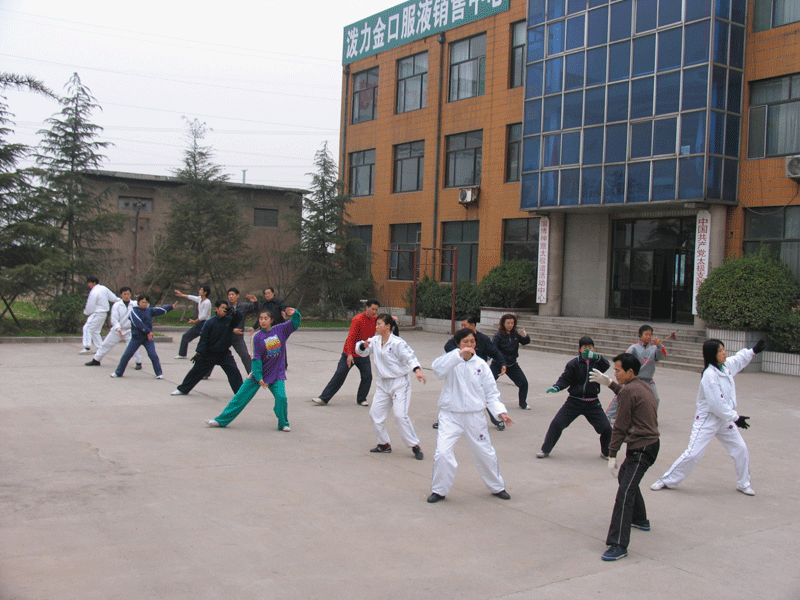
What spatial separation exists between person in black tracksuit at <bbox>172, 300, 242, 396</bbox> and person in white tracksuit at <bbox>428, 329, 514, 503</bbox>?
5.24 metres

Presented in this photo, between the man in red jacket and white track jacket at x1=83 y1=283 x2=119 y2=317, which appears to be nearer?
the man in red jacket

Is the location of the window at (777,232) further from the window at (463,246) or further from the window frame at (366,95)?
the window frame at (366,95)

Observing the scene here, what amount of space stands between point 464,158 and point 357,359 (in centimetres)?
1793

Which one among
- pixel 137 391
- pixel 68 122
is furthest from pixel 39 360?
pixel 68 122

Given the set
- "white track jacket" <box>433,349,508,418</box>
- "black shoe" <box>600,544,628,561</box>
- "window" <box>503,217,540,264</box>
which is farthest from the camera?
"window" <box>503,217,540,264</box>

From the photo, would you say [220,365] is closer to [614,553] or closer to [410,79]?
[614,553]

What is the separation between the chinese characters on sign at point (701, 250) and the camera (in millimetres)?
19375

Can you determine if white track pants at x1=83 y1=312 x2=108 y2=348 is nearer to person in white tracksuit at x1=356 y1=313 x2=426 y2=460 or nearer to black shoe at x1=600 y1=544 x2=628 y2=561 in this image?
person in white tracksuit at x1=356 y1=313 x2=426 y2=460

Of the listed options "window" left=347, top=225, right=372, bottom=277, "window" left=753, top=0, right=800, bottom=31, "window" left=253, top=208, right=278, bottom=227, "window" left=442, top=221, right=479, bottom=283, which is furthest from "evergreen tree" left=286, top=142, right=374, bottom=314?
"window" left=753, top=0, right=800, bottom=31

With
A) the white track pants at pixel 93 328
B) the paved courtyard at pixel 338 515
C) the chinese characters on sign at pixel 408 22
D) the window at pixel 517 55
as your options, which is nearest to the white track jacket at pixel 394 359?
the paved courtyard at pixel 338 515

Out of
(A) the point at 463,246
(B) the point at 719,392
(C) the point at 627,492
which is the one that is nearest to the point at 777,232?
(A) the point at 463,246

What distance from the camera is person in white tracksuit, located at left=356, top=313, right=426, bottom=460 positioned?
8.08m

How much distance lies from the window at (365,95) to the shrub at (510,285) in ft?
37.6

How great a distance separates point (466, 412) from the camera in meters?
6.57
